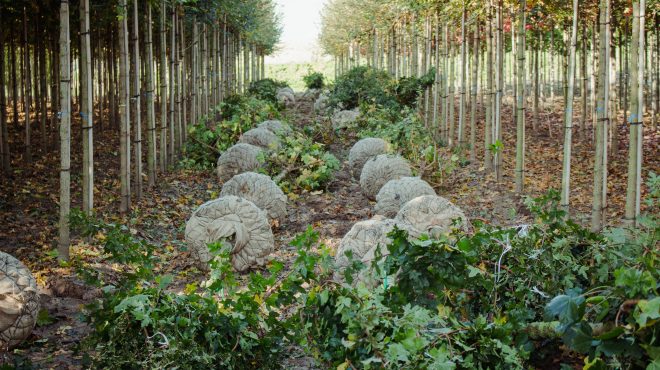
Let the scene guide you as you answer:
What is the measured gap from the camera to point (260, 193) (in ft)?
33.4

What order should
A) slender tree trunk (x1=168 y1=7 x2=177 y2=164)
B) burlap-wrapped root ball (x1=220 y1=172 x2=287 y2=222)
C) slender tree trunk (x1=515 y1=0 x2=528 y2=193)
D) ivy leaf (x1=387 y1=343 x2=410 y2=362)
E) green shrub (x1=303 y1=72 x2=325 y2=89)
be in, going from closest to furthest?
ivy leaf (x1=387 y1=343 x2=410 y2=362) < burlap-wrapped root ball (x1=220 y1=172 x2=287 y2=222) < slender tree trunk (x1=515 y1=0 x2=528 y2=193) < slender tree trunk (x1=168 y1=7 x2=177 y2=164) < green shrub (x1=303 y1=72 x2=325 y2=89)

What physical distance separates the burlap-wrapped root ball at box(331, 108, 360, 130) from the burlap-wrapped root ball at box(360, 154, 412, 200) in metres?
5.95

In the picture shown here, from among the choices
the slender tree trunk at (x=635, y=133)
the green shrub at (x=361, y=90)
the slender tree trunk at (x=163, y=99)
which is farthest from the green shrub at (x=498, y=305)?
the green shrub at (x=361, y=90)

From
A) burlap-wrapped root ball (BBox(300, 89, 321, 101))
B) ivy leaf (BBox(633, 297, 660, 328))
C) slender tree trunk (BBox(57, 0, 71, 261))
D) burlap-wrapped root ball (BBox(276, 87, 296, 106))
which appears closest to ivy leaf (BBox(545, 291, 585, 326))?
ivy leaf (BBox(633, 297, 660, 328))

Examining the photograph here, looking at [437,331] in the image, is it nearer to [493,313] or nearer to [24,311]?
[493,313]

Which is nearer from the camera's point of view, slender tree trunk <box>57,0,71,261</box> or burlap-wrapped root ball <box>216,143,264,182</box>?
slender tree trunk <box>57,0,71,261</box>

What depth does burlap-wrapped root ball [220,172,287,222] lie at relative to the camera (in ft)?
33.2

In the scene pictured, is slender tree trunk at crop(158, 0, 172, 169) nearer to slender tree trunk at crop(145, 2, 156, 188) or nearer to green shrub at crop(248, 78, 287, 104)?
slender tree trunk at crop(145, 2, 156, 188)

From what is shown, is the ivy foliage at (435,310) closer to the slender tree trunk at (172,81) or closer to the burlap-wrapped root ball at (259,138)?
the burlap-wrapped root ball at (259,138)

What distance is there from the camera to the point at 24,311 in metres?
5.25

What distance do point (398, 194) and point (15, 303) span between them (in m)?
5.79

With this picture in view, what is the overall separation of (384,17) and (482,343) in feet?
69.3

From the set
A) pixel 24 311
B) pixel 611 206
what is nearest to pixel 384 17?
pixel 611 206

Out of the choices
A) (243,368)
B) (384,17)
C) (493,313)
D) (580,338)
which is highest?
(384,17)
